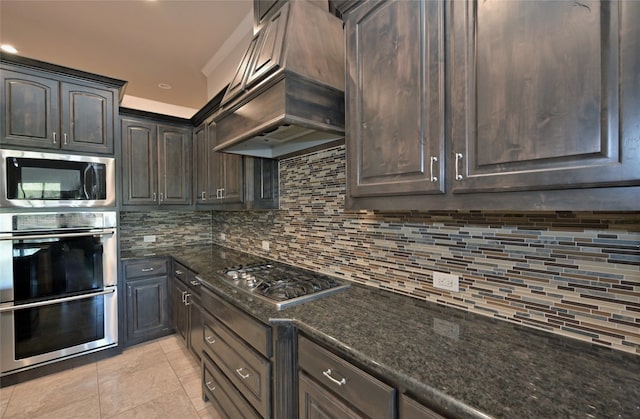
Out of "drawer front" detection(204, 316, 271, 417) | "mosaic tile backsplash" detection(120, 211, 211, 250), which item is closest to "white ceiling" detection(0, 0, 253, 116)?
"mosaic tile backsplash" detection(120, 211, 211, 250)

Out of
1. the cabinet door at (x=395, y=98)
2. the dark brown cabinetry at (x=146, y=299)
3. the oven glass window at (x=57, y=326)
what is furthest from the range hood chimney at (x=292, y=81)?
the oven glass window at (x=57, y=326)

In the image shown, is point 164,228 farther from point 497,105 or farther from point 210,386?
point 497,105

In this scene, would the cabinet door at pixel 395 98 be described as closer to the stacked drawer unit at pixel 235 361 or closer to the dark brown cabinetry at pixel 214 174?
the stacked drawer unit at pixel 235 361

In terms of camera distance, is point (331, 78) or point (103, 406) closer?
point (331, 78)

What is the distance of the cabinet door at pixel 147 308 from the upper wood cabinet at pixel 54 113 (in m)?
1.36

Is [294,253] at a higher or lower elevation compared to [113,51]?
→ lower

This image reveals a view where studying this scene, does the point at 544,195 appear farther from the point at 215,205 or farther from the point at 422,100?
the point at 215,205

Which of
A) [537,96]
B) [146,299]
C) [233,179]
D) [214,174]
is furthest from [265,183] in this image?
[537,96]

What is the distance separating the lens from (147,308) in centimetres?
290

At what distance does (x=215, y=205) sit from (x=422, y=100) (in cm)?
236

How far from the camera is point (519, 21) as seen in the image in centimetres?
83

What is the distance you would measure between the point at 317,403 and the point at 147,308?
2.52 m

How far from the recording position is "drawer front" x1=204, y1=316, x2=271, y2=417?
4.43 feet

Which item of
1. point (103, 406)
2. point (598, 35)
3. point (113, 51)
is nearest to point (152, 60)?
point (113, 51)
